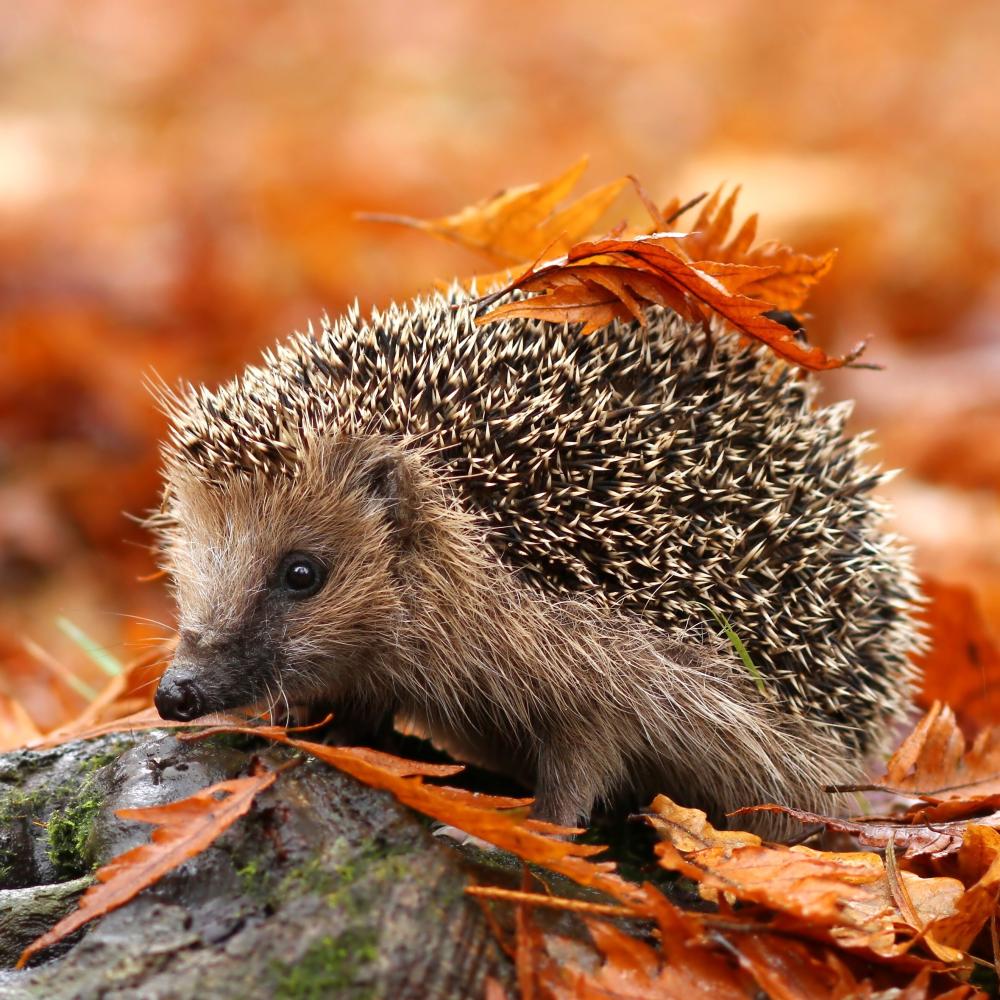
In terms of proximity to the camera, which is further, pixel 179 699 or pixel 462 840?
pixel 179 699

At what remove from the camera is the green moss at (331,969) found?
10.6ft

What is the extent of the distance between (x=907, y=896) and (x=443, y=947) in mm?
1528

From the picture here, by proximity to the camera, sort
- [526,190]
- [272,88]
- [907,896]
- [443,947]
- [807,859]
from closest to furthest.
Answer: [443,947] < [807,859] < [907,896] < [526,190] < [272,88]

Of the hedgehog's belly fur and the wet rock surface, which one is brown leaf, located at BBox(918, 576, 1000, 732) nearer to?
the hedgehog's belly fur

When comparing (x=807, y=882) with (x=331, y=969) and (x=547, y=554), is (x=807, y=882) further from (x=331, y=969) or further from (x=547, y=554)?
(x=547, y=554)

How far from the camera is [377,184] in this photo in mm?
15406

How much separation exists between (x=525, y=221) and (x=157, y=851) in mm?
3435

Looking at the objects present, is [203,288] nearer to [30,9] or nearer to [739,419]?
[739,419]

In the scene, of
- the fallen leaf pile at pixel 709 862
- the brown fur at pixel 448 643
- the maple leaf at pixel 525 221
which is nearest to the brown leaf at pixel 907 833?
the fallen leaf pile at pixel 709 862

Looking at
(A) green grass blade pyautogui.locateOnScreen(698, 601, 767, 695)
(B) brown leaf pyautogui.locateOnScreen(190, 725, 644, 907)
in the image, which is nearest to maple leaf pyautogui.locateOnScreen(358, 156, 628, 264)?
(A) green grass blade pyautogui.locateOnScreen(698, 601, 767, 695)

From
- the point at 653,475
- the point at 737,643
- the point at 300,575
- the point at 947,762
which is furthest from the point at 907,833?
the point at 300,575

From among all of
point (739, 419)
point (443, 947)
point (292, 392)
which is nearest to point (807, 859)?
point (443, 947)

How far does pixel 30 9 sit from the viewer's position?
837 inches

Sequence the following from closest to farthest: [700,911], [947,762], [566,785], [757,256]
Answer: [700,911] < [566,785] < [947,762] < [757,256]
